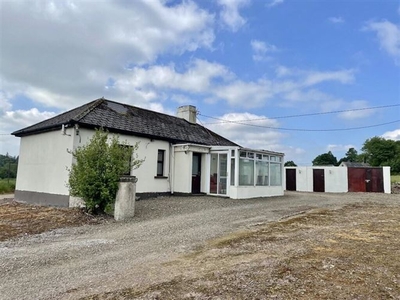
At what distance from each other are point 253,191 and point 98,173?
958 centimetres

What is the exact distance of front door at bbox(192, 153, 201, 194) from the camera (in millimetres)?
17075

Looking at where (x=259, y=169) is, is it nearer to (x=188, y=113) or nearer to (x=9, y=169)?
(x=188, y=113)

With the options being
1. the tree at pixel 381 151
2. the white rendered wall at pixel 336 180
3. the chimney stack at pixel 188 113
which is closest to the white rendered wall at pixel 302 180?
the white rendered wall at pixel 336 180

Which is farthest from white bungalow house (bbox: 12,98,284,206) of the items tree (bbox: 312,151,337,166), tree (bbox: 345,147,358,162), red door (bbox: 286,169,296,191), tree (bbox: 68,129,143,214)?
tree (bbox: 345,147,358,162)

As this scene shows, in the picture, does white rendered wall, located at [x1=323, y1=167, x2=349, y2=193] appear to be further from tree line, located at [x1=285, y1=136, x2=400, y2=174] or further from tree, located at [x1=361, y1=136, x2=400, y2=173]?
tree, located at [x1=361, y1=136, x2=400, y2=173]

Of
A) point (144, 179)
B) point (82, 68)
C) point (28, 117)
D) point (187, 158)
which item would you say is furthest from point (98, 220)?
point (28, 117)

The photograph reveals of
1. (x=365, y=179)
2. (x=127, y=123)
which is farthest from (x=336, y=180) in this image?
(x=127, y=123)

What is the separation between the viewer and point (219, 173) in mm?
16516

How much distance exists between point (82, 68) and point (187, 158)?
24.3 ft

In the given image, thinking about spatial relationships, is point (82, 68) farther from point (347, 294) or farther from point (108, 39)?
point (347, 294)

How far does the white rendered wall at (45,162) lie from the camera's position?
12594 mm

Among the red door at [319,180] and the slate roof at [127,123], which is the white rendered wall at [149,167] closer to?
the slate roof at [127,123]

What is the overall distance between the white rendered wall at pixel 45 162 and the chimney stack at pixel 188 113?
34.4 ft

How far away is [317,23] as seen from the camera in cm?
1413
